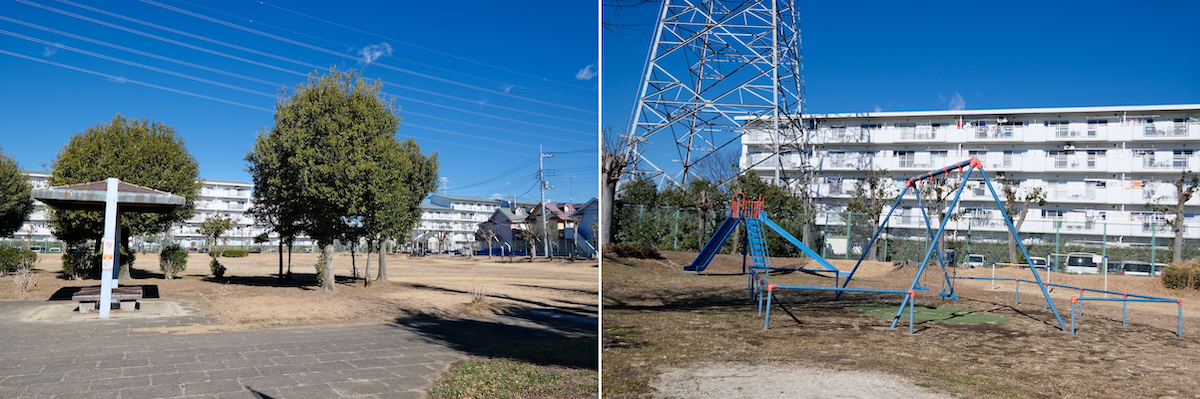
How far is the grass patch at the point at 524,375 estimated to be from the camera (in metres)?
5.46

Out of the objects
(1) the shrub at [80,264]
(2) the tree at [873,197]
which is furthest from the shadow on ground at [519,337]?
(1) the shrub at [80,264]

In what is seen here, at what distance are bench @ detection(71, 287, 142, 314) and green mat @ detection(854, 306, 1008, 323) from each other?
1250cm

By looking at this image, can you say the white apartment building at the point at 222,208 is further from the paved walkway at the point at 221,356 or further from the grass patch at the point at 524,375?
the grass patch at the point at 524,375

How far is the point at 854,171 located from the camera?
62.7ft

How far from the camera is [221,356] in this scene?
6.92m

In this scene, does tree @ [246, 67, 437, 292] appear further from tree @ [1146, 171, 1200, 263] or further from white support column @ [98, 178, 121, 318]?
tree @ [1146, 171, 1200, 263]

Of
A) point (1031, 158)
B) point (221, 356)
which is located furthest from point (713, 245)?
point (1031, 158)

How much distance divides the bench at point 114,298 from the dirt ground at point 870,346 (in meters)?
9.30

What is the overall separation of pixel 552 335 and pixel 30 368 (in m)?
6.00

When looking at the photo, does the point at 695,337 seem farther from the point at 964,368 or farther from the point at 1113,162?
the point at 1113,162

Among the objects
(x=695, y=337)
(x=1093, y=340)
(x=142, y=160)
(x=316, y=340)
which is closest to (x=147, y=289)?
(x=142, y=160)

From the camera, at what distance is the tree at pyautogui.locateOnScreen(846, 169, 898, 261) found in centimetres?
1731

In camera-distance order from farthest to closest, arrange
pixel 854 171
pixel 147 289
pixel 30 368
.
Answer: pixel 854 171, pixel 147 289, pixel 30 368

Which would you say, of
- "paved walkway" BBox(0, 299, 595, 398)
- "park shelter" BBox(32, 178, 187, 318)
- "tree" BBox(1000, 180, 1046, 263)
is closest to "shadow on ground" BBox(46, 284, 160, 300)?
"paved walkway" BBox(0, 299, 595, 398)
